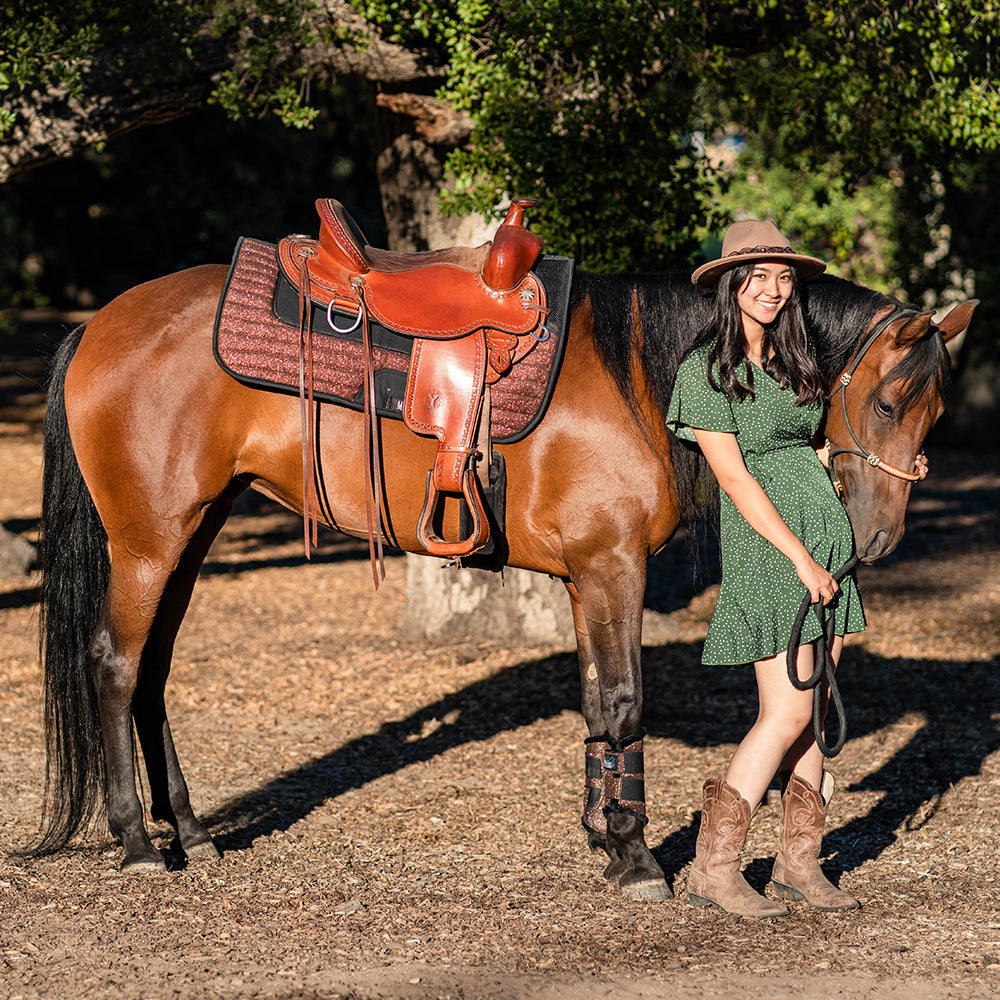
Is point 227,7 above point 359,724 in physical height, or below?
above

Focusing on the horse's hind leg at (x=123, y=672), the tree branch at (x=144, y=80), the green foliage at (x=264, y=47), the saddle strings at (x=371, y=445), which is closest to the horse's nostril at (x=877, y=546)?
the saddle strings at (x=371, y=445)

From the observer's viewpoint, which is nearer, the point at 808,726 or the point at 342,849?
the point at 808,726

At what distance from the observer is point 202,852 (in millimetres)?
3730

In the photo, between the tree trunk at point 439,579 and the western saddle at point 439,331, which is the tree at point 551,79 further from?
the western saddle at point 439,331

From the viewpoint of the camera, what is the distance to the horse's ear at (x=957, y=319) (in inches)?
121

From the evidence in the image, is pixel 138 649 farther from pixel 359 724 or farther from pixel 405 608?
pixel 405 608

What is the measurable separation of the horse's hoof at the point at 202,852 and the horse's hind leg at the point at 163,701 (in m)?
0.02

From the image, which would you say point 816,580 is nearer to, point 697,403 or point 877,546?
point 877,546

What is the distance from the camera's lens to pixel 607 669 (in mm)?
3443

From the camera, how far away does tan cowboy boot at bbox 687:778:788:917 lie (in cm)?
315

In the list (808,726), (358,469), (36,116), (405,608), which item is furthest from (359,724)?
(36,116)

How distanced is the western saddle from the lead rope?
0.96m

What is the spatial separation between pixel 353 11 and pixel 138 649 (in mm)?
3450

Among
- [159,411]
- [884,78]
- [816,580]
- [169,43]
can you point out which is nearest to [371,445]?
[159,411]
